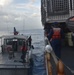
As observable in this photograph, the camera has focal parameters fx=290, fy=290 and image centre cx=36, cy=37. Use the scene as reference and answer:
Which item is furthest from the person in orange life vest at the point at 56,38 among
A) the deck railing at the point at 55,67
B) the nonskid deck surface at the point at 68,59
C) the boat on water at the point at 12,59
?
the boat on water at the point at 12,59

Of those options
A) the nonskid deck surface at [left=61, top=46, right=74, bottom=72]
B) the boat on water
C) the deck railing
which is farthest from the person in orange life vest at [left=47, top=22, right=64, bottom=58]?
the boat on water

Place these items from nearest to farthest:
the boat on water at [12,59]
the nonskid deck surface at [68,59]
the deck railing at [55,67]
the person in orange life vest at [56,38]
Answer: the deck railing at [55,67], the nonskid deck surface at [68,59], the person in orange life vest at [56,38], the boat on water at [12,59]

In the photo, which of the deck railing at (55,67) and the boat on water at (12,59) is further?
the boat on water at (12,59)

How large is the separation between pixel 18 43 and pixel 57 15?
6.23 m

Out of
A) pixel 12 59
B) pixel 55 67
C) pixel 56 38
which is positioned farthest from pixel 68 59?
pixel 12 59

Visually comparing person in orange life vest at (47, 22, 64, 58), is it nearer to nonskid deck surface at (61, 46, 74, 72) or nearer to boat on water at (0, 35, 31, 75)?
nonskid deck surface at (61, 46, 74, 72)

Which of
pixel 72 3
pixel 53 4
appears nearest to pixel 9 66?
pixel 72 3

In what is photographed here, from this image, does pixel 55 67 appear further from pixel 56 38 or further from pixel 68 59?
pixel 68 59

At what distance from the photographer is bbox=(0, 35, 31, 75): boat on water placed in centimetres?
2311

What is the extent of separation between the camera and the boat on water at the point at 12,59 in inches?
910

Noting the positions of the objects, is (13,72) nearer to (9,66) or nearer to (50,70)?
(9,66)

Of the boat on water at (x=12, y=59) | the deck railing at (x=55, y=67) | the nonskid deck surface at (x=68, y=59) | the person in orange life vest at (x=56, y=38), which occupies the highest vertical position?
the person in orange life vest at (x=56, y=38)

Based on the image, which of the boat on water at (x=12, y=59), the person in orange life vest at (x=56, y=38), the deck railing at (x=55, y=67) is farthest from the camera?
the boat on water at (x=12, y=59)

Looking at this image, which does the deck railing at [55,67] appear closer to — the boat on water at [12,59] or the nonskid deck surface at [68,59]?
the nonskid deck surface at [68,59]
